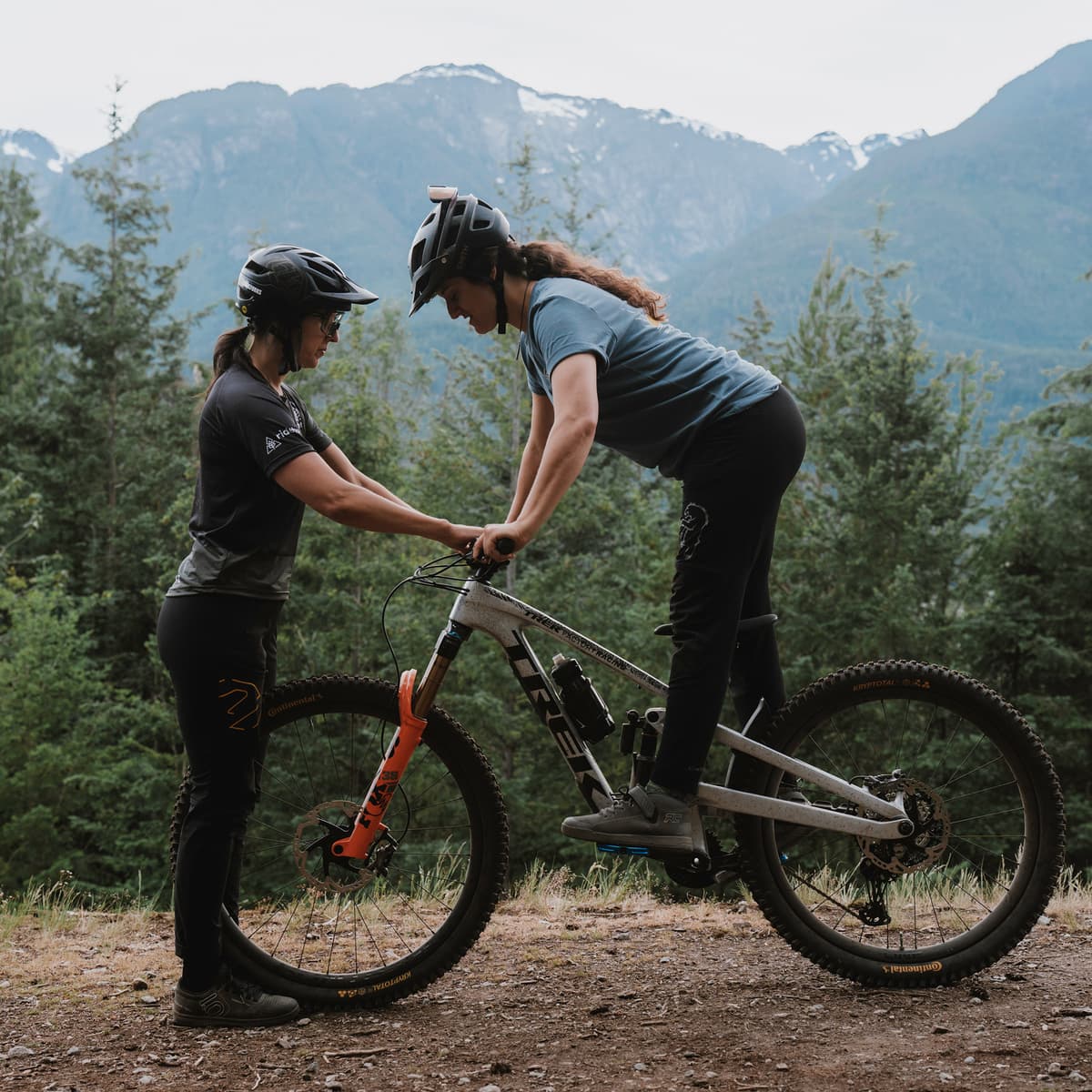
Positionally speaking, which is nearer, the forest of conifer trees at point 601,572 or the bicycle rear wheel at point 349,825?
the bicycle rear wheel at point 349,825

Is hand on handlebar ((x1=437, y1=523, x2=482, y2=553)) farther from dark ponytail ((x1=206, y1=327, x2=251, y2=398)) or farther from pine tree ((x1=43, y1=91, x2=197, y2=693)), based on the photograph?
pine tree ((x1=43, y1=91, x2=197, y2=693))

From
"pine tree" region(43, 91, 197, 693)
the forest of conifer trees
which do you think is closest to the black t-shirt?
the forest of conifer trees

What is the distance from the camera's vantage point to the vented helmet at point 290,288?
10.5 ft

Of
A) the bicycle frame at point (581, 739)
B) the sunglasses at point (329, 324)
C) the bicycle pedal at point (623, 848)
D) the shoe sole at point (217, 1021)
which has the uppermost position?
the sunglasses at point (329, 324)

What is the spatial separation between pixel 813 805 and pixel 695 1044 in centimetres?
78

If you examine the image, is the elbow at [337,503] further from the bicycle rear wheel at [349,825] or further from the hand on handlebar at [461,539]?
the bicycle rear wheel at [349,825]

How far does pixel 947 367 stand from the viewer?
2139cm

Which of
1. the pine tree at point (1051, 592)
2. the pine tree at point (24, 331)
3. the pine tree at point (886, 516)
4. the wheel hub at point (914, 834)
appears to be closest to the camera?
the wheel hub at point (914, 834)

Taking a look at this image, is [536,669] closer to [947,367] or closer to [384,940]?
[384,940]

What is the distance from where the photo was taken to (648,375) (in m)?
3.23

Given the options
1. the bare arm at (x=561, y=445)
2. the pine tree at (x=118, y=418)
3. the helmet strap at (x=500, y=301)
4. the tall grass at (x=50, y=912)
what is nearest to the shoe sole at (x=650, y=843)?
the bare arm at (x=561, y=445)

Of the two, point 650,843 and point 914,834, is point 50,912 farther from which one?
point 914,834

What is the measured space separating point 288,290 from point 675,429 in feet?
3.71

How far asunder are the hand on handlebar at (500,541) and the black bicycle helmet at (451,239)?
0.67 m
